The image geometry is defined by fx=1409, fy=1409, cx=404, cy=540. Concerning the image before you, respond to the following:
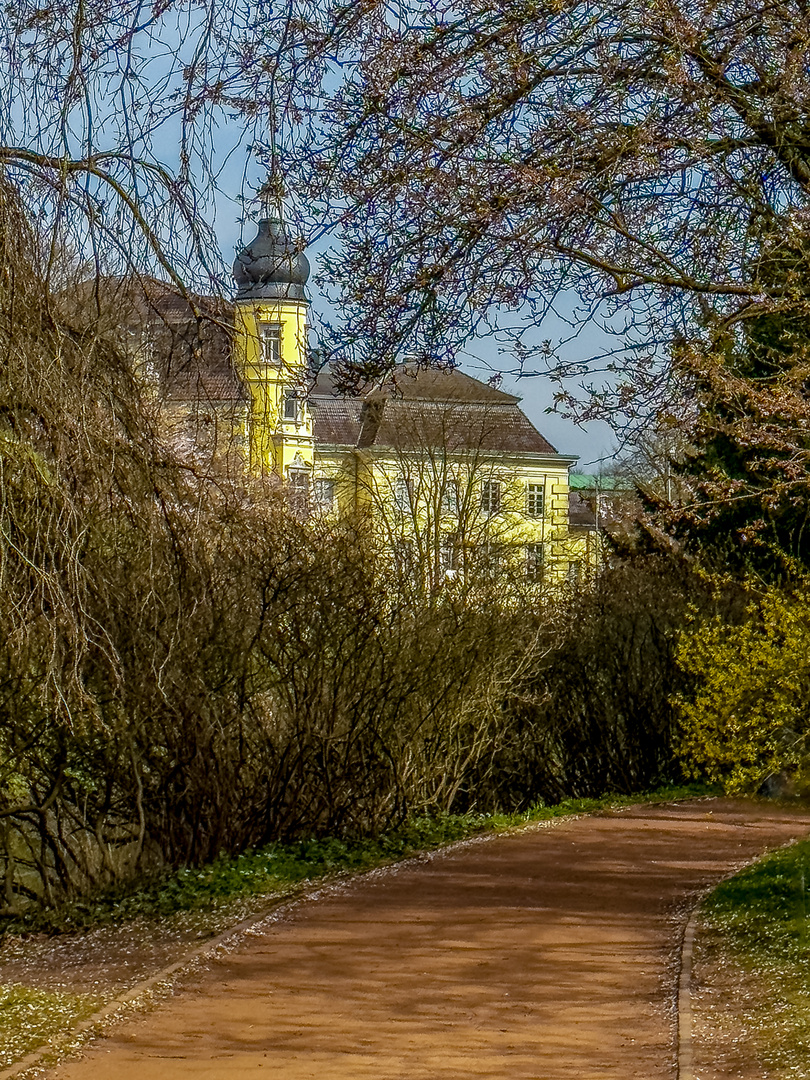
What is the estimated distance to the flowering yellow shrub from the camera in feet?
41.2

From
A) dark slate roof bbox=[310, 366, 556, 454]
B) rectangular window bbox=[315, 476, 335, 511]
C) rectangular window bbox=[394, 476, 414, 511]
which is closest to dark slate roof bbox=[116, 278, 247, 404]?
rectangular window bbox=[315, 476, 335, 511]

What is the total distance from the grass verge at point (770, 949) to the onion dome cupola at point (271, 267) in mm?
4229

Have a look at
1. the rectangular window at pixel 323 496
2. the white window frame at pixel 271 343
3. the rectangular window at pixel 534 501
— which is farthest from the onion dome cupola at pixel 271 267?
the rectangular window at pixel 534 501

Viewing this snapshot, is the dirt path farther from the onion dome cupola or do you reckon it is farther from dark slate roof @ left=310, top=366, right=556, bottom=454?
dark slate roof @ left=310, top=366, right=556, bottom=454

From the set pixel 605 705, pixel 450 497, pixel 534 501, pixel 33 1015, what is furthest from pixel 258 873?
pixel 534 501

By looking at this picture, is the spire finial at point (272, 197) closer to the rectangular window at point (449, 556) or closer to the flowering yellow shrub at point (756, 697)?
the flowering yellow shrub at point (756, 697)

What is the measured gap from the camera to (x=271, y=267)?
20.6 ft

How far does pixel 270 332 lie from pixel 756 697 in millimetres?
7780

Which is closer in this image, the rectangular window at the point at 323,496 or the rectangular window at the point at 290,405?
the rectangular window at the point at 290,405

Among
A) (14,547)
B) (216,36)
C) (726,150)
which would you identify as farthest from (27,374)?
(726,150)

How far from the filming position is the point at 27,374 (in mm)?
5617

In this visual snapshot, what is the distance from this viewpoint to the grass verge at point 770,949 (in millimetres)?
6948

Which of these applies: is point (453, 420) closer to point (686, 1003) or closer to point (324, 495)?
point (324, 495)

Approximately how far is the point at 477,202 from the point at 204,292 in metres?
1.75
